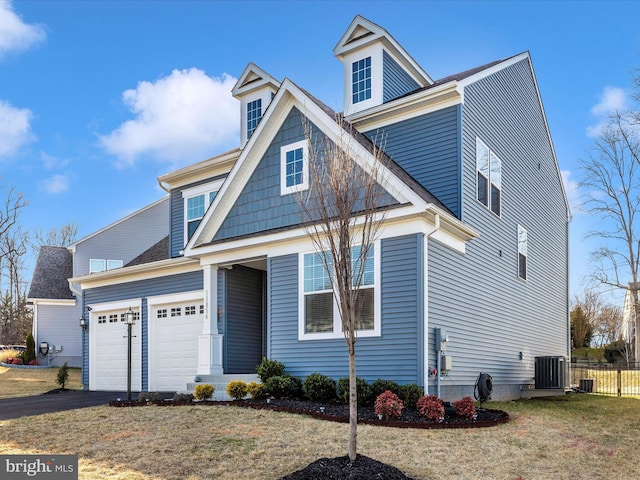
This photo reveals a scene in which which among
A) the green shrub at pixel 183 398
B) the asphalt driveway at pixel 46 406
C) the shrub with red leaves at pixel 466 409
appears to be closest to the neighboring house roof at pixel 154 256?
the asphalt driveway at pixel 46 406

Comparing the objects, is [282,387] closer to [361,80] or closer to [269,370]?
[269,370]

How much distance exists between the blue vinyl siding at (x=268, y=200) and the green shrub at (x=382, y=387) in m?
4.07

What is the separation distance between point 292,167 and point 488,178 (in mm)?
5120

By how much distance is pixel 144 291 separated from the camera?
18094mm

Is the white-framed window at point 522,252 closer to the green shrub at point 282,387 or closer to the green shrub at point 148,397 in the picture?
the green shrub at point 282,387

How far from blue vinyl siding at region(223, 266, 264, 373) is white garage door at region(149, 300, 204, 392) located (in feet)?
5.41

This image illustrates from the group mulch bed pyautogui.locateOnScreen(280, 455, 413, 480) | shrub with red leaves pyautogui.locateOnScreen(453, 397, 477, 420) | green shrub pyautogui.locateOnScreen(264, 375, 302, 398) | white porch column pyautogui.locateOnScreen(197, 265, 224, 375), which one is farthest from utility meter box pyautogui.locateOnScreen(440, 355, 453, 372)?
white porch column pyautogui.locateOnScreen(197, 265, 224, 375)

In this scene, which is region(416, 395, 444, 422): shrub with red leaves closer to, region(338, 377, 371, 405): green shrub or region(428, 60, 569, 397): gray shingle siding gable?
region(338, 377, 371, 405): green shrub

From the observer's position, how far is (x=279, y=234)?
13180mm

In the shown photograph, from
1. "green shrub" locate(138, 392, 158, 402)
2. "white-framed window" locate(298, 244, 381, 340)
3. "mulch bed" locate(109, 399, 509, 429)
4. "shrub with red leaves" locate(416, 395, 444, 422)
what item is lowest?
"green shrub" locate(138, 392, 158, 402)

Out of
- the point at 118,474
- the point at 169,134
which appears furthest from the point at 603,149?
the point at 118,474

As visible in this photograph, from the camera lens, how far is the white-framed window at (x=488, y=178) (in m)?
14.4

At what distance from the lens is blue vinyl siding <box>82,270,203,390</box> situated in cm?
1691

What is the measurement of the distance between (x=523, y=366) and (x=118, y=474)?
1333 cm
